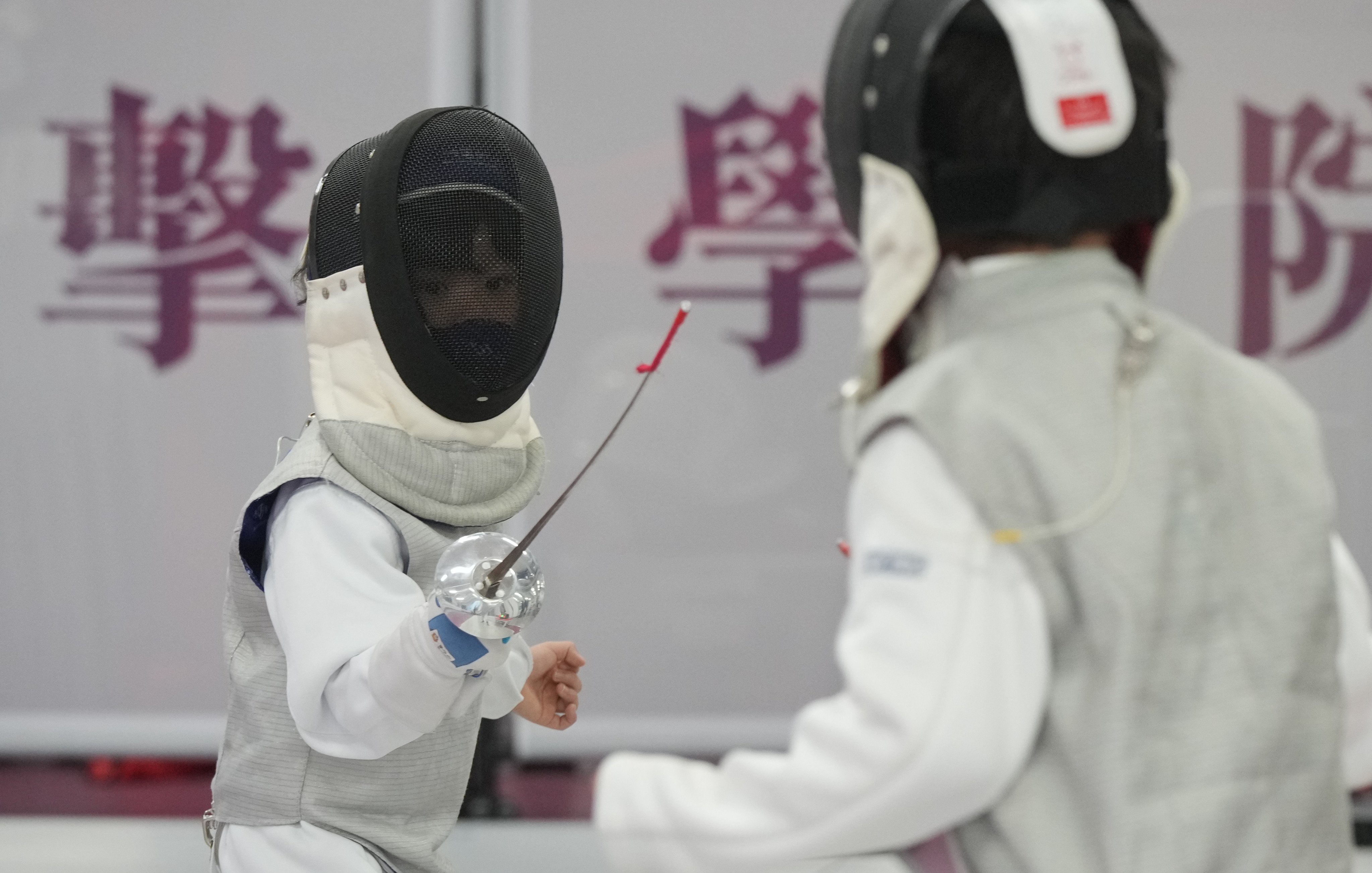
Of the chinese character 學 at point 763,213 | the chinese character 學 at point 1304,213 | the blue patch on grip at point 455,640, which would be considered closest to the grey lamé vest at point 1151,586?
the blue patch on grip at point 455,640

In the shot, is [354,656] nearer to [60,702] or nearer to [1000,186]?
[1000,186]

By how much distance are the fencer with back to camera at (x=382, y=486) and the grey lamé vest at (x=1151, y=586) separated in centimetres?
60

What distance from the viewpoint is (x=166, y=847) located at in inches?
106

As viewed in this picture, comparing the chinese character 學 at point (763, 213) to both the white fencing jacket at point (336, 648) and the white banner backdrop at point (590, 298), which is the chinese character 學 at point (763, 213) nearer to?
the white banner backdrop at point (590, 298)

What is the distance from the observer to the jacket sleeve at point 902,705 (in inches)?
31.1

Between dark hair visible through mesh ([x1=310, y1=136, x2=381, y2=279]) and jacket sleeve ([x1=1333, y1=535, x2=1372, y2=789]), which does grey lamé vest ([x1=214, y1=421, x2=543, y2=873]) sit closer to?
dark hair visible through mesh ([x1=310, y1=136, x2=381, y2=279])

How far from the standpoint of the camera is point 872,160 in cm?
93

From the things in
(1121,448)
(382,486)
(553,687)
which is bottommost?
(553,687)

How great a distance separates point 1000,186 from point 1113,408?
6.7 inches

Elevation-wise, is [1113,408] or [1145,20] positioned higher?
[1145,20]

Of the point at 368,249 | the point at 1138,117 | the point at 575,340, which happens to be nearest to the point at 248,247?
the point at 575,340

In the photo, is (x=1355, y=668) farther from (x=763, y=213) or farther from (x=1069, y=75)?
(x=763, y=213)

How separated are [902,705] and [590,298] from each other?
210 centimetres

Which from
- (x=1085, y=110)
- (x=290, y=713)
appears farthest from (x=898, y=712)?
(x=290, y=713)
